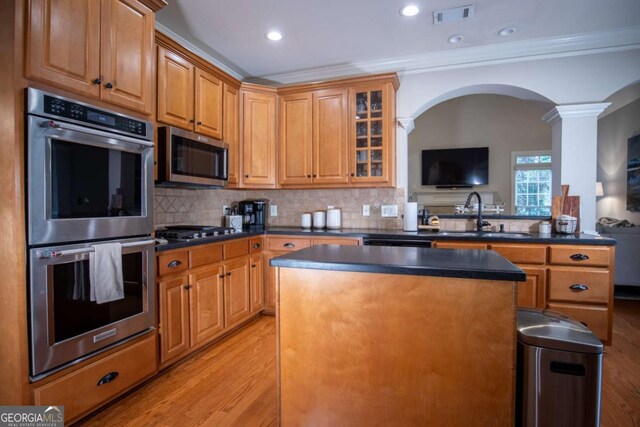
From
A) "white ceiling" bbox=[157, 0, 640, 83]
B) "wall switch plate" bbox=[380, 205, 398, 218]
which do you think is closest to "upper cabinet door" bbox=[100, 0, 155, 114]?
"white ceiling" bbox=[157, 0, 640, 83]

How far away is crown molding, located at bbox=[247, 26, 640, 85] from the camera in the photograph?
2.96 m

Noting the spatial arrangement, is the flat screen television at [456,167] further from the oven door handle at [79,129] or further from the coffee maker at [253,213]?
the oven door handle at [79,129]

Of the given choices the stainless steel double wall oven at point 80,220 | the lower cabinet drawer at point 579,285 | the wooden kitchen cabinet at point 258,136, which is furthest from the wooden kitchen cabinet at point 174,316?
the lower cabinet drawer at point 579,285

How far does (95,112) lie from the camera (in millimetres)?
1749

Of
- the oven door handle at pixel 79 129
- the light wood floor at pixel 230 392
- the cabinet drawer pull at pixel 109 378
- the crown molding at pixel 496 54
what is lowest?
the light wood floor at pixel 230 392

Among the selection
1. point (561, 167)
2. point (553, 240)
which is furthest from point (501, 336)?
point (561, 167)

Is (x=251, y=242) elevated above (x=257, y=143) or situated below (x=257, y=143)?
below

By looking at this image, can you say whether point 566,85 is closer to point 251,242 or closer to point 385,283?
point 385,283

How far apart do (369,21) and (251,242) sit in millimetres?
2174

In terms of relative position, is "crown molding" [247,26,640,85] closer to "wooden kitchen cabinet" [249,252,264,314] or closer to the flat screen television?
"wooden kitchen cabinet" [249,252,264,314]

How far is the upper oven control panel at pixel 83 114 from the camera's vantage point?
151cm

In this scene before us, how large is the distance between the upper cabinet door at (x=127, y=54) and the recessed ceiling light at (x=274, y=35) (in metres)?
1.11

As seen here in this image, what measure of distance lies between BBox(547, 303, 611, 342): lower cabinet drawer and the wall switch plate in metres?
1.65

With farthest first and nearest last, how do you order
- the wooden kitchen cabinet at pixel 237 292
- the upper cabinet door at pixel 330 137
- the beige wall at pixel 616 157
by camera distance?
1. the beige wall at pixel 616 157
2. the upper cabinet door at pixel 330 137
3. the wooden kitchen cabinet at pixel 237 292
